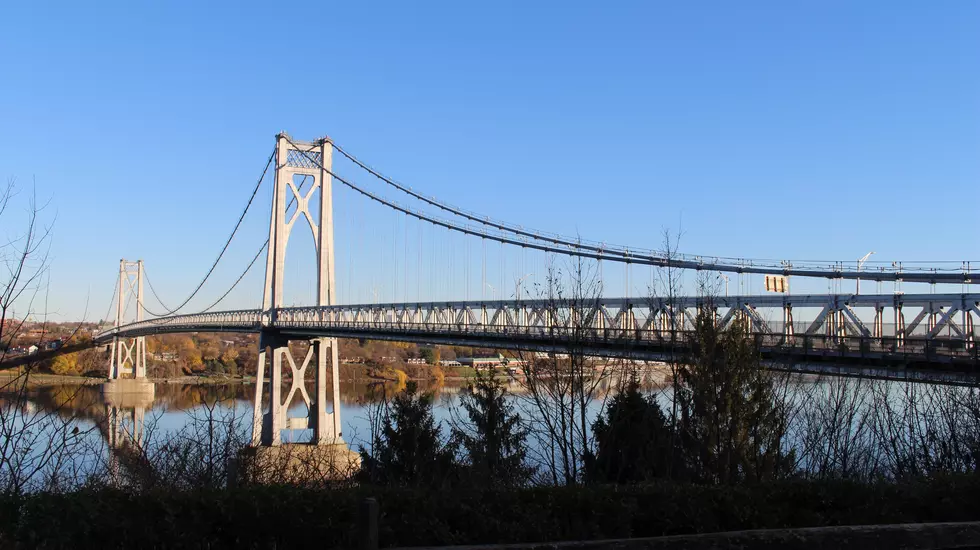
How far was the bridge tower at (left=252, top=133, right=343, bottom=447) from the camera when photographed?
3044 centimetres

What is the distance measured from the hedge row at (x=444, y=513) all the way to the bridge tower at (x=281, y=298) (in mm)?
22076

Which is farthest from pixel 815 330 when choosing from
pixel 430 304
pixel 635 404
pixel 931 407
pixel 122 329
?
pixel 122 329

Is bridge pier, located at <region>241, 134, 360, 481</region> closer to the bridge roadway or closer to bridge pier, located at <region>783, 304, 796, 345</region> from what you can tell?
the bridge roadway

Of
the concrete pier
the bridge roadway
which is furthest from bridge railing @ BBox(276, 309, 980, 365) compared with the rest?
the concrete pier

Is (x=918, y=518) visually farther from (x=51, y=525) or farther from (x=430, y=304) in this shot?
(x=430, y=304)

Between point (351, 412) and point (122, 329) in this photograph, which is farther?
point (122, 329)

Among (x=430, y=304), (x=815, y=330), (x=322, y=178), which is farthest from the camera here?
(x=322, y=178)

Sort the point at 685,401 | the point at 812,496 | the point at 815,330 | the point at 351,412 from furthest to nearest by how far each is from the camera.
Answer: the point at 351,412, the point at 815,330, the point at 685,401, the point at 812,496

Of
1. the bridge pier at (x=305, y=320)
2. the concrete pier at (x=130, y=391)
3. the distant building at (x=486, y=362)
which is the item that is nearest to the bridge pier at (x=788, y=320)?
the distant building at (x=486, y=362)

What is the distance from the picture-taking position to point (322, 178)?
36.9m

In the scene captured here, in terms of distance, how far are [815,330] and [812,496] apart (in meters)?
7.73

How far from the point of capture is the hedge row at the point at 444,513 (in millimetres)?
5016

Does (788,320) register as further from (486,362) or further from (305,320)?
(305,320)

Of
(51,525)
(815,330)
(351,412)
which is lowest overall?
(351,412)
